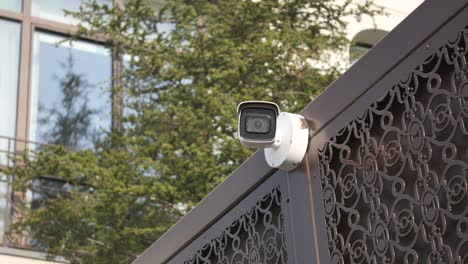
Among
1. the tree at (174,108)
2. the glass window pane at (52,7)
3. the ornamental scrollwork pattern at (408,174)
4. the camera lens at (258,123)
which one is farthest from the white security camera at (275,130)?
the glass window pane at (52,7)

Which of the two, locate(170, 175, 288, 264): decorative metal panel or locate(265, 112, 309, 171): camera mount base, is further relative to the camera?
locate(170, 175, 288, 264): decorative metal panel

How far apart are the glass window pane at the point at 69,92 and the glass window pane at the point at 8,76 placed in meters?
0.27

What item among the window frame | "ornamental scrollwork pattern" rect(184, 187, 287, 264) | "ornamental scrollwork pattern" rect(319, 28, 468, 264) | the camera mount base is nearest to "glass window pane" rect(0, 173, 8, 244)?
the window frame

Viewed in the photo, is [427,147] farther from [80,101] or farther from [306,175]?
[80,101]

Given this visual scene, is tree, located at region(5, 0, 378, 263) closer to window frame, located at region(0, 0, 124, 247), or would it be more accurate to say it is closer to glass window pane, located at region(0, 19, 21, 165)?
window frame, located at region(0, 0, 124, 247)

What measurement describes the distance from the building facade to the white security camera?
11287mm

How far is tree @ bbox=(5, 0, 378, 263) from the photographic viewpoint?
1197 cm

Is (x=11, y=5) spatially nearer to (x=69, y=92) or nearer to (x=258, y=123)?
(x=69, y=92)

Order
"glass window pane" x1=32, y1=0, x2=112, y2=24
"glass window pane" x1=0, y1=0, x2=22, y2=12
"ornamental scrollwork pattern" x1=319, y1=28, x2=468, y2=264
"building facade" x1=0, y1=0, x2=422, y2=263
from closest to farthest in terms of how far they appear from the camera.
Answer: "ornamental scrollwork pattern" x1=319, y1=28, x2=468, y2=264 → "building facade" x1=0, y1=0, x2=422, y2=263 → "glass window pane" x1=0, y1=0, x2=22, y2=12 → "glass window pane" x1=32, y1=0, x2=112, y2=24

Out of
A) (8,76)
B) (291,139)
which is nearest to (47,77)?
(8,76)

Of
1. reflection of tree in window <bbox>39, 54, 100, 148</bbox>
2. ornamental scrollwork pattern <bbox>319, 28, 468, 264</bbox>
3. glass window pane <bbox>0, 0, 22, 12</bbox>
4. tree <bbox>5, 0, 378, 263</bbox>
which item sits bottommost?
ornamental scrollwork pattern <bbox>319, 28, 468, 264</bbox>

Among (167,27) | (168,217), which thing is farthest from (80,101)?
(168,217)

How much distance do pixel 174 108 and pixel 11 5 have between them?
5.18 meters

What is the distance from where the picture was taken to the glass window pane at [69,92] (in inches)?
629
